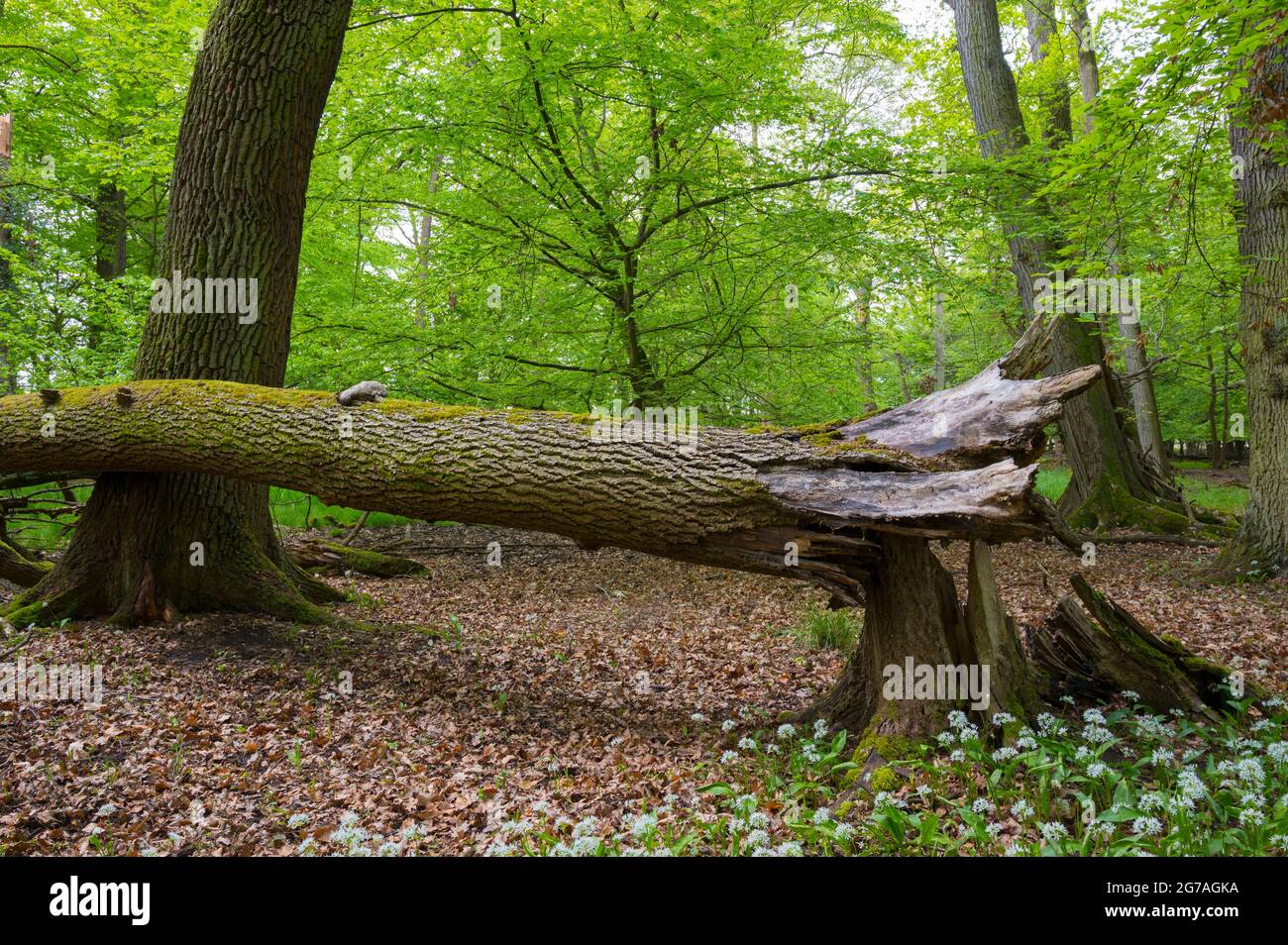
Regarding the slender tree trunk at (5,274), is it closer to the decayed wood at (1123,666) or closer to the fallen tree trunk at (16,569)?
the fallen tree trunk at (16,569)

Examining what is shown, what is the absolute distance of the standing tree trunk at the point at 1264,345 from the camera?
22.3 ft

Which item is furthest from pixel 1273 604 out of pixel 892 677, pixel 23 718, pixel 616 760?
pixel 23 718

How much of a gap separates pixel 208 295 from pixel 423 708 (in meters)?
3.54

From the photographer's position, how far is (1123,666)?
3.96 meters

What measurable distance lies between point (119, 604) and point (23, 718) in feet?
5.37

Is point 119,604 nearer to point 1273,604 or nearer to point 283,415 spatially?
point 283,415

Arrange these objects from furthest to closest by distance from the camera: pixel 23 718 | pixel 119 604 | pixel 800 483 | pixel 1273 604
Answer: pixel 1273 604
pixel 119 604
pixel 23 718
pixel 800 483

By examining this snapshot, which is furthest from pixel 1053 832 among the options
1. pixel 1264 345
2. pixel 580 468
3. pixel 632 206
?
pixel 632 206

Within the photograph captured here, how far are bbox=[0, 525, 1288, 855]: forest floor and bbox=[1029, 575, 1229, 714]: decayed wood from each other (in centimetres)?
62

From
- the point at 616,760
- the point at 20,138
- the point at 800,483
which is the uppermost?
the point at 20,138

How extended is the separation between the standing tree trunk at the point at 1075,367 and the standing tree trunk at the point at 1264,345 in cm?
222

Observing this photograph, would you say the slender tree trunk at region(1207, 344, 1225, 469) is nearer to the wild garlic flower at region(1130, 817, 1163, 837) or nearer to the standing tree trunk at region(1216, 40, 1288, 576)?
the standing tree trunk at region(1216, 40, 1288, 576)

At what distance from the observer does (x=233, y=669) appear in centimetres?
467

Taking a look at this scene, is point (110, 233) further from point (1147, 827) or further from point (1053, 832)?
point (1147, 827)
